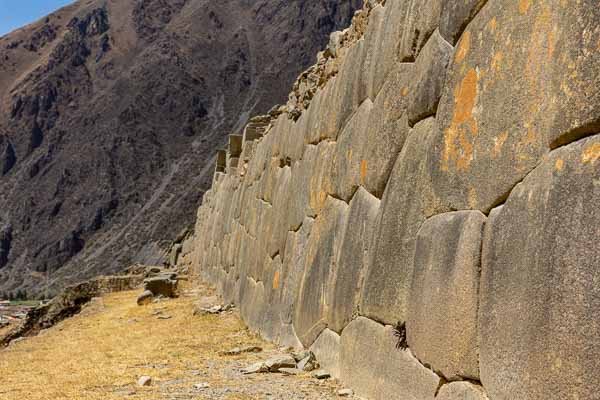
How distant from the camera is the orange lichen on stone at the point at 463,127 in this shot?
3.59 meters

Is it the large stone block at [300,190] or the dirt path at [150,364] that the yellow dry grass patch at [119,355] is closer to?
the dirt path at [150,364]

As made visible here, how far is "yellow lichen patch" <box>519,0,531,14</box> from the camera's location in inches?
123

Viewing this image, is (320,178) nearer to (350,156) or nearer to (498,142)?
(350,156)

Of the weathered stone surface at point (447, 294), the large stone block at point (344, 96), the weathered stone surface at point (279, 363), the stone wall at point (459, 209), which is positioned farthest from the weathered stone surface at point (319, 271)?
the weathered stone surface at point (447, 294)

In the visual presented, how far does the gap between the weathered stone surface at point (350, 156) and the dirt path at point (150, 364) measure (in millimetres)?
1603

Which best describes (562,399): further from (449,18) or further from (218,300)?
(218,300)

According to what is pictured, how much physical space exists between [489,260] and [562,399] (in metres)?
0.82

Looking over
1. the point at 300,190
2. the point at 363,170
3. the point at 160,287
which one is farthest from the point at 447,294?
the point at 160,287

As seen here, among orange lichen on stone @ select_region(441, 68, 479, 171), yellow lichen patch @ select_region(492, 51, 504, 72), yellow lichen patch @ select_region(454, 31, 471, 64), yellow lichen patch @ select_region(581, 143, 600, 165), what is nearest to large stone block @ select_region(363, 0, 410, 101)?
yellow lichen patch @ select_region(454, 31, 471, 64)

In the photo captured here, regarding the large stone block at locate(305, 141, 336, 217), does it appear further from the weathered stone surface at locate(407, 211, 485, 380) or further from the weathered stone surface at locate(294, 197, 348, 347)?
the weathered stone surface at locate(407, 211, 485, 380)

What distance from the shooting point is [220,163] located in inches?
869

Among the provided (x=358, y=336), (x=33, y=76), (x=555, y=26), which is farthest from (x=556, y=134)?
(x=33, y=76)

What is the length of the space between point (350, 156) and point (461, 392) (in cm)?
307

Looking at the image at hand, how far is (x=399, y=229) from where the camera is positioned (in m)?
4.43
